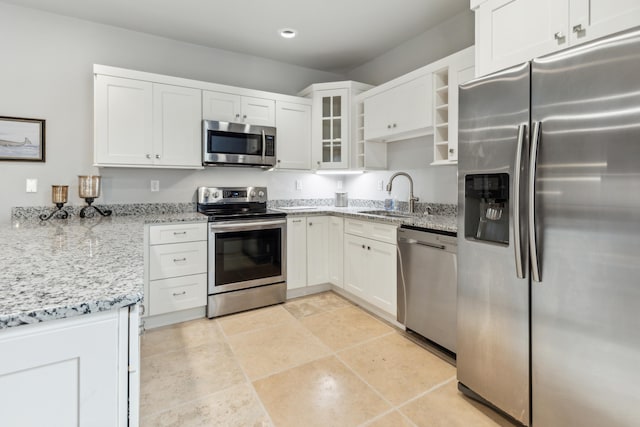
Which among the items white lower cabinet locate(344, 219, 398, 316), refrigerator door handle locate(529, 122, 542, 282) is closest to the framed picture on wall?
white lower cabinet locate(344, 219, 398, 316)

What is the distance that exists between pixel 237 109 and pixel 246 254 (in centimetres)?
144

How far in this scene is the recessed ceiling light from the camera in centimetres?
301

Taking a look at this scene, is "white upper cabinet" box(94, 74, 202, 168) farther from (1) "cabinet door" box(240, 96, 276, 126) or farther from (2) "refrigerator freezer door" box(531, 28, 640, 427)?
(2) "refrigerator freezer door" box(531, 28, 640, 427)

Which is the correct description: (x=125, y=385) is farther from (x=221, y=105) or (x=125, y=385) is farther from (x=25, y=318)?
(x=221, y=105)

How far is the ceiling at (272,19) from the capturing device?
2594 mm

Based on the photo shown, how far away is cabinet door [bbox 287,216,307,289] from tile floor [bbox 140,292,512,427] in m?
0.53

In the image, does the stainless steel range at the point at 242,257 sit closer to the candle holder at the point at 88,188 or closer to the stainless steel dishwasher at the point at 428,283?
the candle holder at the point at 88,188

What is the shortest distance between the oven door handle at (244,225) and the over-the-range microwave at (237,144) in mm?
626

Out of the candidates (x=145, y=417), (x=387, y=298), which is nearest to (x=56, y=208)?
(x=145, y=417)

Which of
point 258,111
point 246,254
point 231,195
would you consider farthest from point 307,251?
point 258,111

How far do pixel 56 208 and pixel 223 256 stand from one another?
4.71 feet

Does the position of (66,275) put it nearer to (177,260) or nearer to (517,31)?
(177,260)

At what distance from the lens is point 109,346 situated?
29.8 inches

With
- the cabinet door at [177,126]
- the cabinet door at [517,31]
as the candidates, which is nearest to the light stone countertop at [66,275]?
the cabinet door at [177,126]
